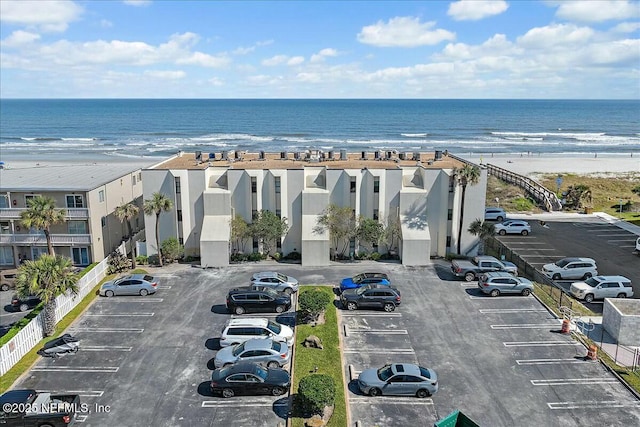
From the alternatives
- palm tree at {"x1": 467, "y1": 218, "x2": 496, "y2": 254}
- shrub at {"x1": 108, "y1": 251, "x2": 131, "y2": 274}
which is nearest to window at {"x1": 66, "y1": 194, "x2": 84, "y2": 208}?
shrub at {"x1": 108, "y1": 251, "x2": 131, "y2": 274}

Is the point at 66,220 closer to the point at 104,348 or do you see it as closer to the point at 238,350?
the point at 104,348

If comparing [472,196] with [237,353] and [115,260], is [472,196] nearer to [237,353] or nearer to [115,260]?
[237,353]

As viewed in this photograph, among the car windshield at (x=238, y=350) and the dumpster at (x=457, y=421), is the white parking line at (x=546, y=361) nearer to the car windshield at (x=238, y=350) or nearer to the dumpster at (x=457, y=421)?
the car windshield at (x=238, y=350)

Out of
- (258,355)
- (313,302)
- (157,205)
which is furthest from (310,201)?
(258,355)

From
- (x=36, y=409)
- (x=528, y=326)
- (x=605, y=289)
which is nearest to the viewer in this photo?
(x=36, y=409)

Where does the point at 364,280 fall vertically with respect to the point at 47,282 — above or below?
below

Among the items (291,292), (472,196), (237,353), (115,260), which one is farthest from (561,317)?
(115,260)

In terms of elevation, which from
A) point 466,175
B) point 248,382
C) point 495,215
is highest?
point 466,175
